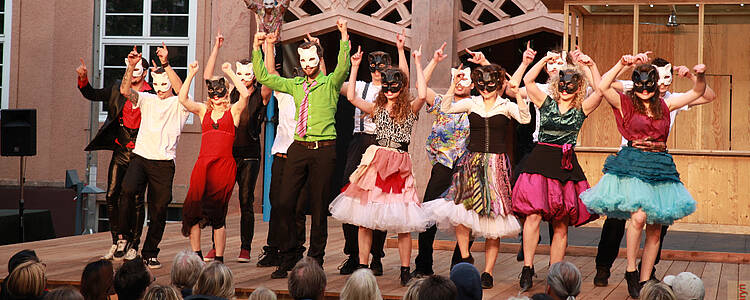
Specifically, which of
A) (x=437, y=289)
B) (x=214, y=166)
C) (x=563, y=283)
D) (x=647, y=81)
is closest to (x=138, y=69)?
(x=214, y=166)

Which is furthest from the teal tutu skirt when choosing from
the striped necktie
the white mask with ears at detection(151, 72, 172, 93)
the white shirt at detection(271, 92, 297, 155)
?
the white mask with ears at detection(151, 72, 172, 93)

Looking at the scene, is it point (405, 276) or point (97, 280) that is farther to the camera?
point (405, 276)

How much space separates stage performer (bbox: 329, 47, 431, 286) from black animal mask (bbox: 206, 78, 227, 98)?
1131mm

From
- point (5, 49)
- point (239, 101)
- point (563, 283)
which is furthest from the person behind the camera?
point (5, 49)

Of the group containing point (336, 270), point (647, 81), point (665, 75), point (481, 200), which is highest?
point (665, 75)

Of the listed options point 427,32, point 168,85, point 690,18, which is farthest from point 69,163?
point 690,18

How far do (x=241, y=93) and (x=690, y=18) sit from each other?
6.86 metres

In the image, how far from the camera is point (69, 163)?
624 inches

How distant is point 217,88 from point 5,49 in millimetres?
9781

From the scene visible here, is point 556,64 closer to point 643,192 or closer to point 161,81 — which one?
point 643,192

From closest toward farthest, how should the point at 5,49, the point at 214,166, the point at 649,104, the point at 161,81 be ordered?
the point at 649,104 < the point at 214,166 < the point at 161,81 < the point at 5,49

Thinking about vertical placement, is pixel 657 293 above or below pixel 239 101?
below

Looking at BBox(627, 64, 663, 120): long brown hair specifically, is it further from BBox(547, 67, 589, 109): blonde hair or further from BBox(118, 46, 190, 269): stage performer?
BBox(118, 46, 190, 269): stage performer

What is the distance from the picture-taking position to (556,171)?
266 inches
